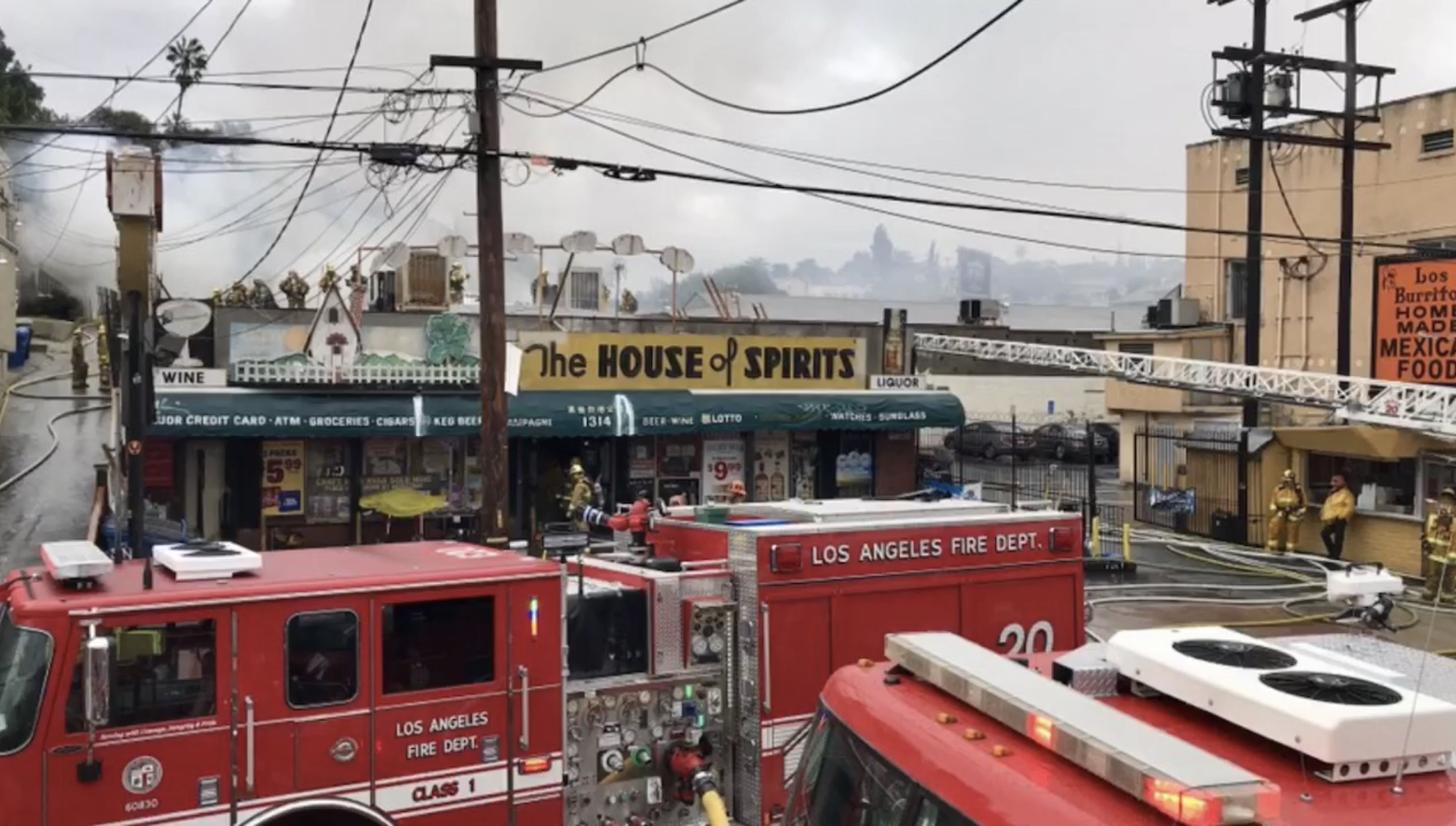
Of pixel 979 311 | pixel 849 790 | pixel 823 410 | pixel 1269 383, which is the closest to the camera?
pixel 849 790

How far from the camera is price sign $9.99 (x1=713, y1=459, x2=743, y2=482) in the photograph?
20109mm

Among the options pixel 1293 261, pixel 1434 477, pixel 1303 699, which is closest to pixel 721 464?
pixel 1434 477

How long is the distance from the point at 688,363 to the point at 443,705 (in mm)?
13345

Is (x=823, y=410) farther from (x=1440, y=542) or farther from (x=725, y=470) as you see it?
(x=1440, y=542)

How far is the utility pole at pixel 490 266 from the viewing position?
11.2 metres

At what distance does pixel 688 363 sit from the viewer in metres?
19.5

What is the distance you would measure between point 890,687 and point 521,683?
9.81 feet

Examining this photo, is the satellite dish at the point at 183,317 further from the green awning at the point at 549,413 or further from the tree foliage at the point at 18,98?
the tree foliage at the point at 18,98

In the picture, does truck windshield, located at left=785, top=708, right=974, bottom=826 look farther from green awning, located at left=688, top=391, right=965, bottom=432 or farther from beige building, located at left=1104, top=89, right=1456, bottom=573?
beige building, located at left=1104, top=89, right=1456, bottom=573

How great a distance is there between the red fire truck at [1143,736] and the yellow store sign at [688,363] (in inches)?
564

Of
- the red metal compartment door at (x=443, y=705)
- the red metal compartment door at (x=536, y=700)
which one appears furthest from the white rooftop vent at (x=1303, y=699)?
the red metal compartment door at (x=443, y=705)

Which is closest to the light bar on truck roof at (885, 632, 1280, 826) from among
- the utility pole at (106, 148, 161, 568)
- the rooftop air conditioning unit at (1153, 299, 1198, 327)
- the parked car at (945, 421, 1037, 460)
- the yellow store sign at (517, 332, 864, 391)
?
the utility pole at (106, 148, 161, 568)

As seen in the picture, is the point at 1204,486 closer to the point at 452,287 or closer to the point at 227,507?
the point at 452,287

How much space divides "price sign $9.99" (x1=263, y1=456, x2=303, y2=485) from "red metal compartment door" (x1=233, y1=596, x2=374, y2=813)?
11.8 meters
